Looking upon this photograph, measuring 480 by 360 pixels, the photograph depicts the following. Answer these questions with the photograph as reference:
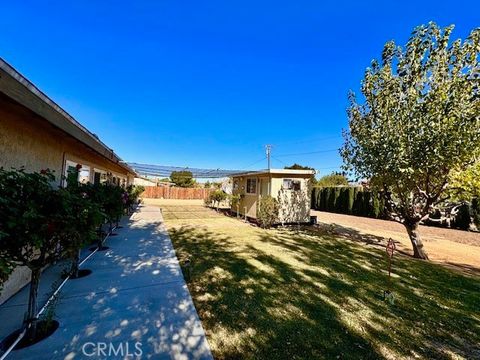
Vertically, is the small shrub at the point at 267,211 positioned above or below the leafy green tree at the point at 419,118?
Result: below

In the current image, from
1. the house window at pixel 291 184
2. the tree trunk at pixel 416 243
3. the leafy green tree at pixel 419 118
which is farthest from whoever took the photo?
the house window at pixel 291 184

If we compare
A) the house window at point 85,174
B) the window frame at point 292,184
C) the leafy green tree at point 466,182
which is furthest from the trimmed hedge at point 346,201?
the house window at point 85,174

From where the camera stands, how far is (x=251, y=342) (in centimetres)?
268

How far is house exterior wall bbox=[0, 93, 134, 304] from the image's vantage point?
3.09 meters

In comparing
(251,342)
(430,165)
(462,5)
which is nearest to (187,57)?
(462,5)

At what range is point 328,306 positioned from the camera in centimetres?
366

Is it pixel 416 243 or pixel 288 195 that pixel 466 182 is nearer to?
pixel 416 243

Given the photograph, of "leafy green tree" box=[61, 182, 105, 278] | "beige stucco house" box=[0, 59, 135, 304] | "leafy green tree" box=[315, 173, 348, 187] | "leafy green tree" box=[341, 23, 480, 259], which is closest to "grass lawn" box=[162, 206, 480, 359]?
"leafy green tree" box=[61, 182, 105, 278]

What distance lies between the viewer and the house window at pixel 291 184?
1238 centimetres

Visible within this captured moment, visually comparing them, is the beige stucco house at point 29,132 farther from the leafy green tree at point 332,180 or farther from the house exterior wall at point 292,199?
the leafy green tree at point 332,180

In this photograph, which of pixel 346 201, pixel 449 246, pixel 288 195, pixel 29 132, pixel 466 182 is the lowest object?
pixel 449 246

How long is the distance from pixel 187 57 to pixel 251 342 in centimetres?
1259

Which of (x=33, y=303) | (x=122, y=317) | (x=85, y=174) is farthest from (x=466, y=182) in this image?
(x=85, y=174)

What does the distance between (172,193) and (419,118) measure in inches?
1203
